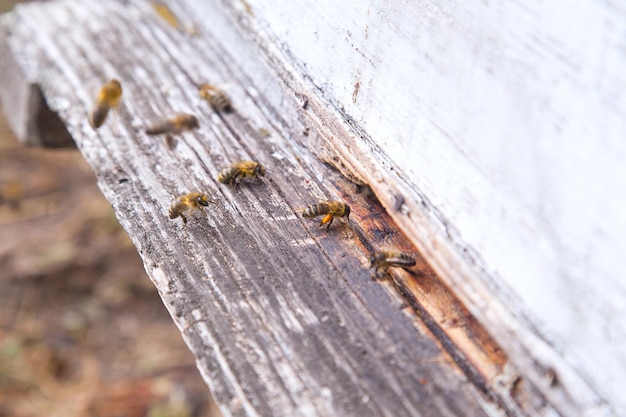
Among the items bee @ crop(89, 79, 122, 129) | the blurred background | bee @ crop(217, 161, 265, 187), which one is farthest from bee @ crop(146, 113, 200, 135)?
the blurred background

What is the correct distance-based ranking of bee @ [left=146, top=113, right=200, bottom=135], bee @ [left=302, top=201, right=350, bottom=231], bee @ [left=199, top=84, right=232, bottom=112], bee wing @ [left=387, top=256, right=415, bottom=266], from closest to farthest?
bee wing @ [left=387, top=256, right=415, bottom=266]
bee @ [left=302, top=201, right=350, bottom=231]
bee @ [left=146, top=113, right=200, bottom=135]
bee @ [left=199, top=84, right=232, bottom=112]

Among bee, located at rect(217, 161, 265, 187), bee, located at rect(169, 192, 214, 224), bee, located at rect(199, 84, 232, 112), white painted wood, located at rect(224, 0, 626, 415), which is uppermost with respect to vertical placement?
white painted wood, located at rect(224, 0, 626, 415)

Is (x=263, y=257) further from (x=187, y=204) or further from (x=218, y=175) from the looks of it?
(x=218, y=175)

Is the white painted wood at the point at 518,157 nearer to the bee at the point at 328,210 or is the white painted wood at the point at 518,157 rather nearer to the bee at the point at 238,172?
the bee at the point at 328,210

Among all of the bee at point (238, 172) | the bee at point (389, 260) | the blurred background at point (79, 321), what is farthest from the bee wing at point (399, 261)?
the blurred background at point (79, 321)

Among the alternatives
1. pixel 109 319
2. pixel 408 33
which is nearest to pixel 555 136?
pixel 408 33

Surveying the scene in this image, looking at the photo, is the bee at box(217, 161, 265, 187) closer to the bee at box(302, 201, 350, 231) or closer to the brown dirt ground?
the bee at box(302, 201, 350, 231)

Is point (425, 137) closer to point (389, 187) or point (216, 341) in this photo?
point (389, 187)
